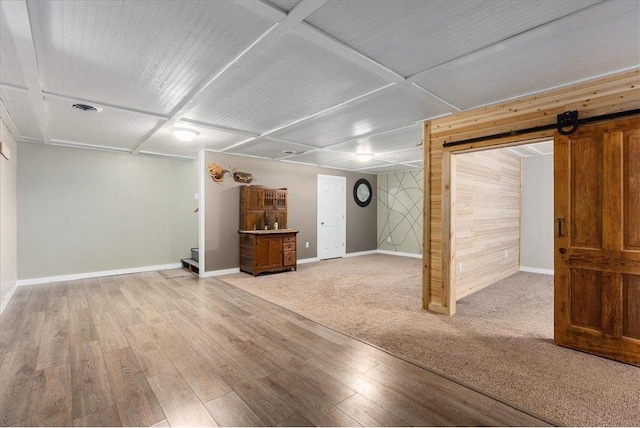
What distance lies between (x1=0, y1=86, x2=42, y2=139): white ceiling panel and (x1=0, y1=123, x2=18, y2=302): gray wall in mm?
181

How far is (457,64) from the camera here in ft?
7.23

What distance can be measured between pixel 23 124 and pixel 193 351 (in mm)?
3878

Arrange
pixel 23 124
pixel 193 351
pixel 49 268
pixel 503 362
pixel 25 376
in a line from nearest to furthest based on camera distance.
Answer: pixel 25 376
pixel 503 362
pixel 193 351
pixel 23 124
pixel 49 268

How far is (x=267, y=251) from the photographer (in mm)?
5648

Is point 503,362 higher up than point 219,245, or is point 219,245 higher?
point 219,245

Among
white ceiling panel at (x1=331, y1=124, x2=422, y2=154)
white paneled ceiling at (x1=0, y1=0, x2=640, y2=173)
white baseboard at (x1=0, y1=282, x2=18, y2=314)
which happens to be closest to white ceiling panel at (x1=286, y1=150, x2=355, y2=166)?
white ceiling panel at (x1=331, y1=124, x2=422, y2=154)

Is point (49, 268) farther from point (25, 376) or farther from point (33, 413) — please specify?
point (33, 413)

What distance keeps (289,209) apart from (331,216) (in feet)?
4.54

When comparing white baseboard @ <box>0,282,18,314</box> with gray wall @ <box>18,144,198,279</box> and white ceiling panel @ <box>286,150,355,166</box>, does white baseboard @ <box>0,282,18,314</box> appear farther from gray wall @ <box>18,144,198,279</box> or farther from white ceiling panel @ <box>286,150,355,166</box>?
white ceiling panel @ <box>286,150,355,166</box>

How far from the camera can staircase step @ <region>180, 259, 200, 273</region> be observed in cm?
580

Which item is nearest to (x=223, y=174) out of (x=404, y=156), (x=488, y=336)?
(x=404, y=156)

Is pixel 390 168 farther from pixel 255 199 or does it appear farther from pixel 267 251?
pixel 267 251

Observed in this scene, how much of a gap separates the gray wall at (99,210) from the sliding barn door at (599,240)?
6554 millimetres

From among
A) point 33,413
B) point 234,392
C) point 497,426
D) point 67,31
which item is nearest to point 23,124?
point 67,31
